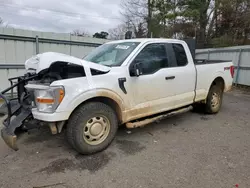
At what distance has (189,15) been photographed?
16.2 m

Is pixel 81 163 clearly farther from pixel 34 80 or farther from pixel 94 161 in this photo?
pixel 34 80

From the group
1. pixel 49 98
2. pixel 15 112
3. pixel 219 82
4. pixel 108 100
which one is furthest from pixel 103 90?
pixel 219 82

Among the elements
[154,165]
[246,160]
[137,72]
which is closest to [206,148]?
[246,160]

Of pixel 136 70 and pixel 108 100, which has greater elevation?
pixel 136 70

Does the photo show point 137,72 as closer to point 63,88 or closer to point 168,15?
point 63,88

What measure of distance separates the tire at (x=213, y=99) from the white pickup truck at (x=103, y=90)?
712mm

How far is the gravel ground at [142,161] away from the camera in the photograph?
2525mm

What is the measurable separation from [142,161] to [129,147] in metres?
0.52

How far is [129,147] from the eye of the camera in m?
3.48

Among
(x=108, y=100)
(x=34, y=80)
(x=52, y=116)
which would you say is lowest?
(x=52, y=116)

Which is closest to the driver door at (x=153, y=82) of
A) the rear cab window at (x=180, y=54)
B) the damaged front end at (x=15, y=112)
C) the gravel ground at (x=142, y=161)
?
the rear cab window at (x=180, y=54)

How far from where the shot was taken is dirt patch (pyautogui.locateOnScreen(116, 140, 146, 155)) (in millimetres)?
3334

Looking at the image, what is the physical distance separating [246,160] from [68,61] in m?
3.06

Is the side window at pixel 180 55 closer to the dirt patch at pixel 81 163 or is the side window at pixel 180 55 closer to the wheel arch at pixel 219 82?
the wheel arch at pixel 219 82
